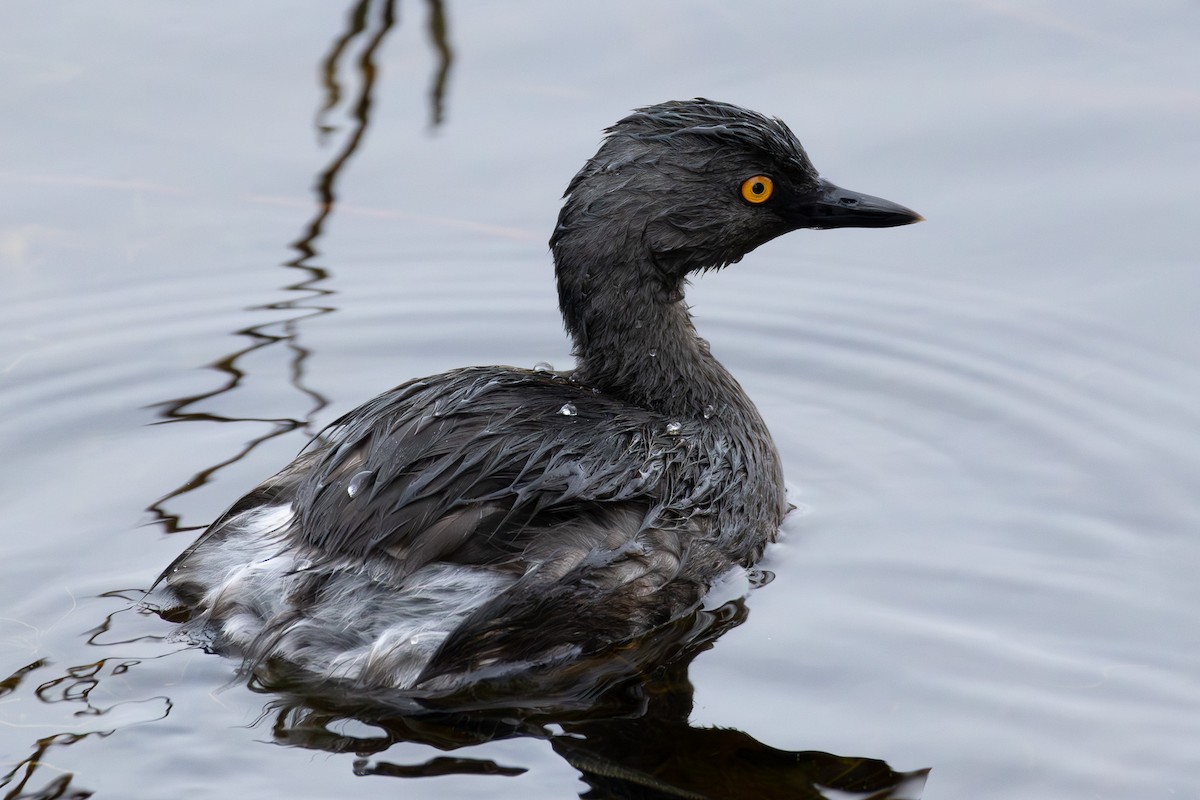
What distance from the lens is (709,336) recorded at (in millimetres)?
7434

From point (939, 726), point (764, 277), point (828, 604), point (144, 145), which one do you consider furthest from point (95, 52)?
point (939, 726)

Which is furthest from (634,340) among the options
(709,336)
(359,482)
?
(709,336)

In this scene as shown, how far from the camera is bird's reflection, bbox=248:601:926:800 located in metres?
4.87

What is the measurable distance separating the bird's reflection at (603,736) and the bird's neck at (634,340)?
1055 millimetres

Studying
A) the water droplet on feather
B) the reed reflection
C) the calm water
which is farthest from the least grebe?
the reed reflection

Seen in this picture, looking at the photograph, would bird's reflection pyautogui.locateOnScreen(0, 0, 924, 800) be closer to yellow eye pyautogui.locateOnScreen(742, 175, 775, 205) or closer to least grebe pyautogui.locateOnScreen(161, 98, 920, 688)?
least grebe pyautogui.locateOnScreen(161, 98, 920, 688)

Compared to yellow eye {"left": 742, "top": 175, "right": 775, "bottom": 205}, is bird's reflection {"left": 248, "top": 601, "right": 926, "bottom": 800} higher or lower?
lower

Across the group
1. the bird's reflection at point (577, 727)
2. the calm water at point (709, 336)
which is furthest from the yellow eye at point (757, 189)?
the bird's reflection at point (577, 727)

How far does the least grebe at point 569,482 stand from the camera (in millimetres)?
5219

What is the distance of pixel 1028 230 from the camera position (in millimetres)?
7832

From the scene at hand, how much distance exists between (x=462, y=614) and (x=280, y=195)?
3615 mm

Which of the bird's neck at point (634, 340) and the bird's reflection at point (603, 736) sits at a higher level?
the bird's neck at point (634, 340)

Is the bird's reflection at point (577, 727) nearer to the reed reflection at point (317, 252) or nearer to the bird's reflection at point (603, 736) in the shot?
the bird's reflection at point (603, 736)

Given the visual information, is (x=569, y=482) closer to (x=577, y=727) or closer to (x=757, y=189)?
(x=577, y=727)
